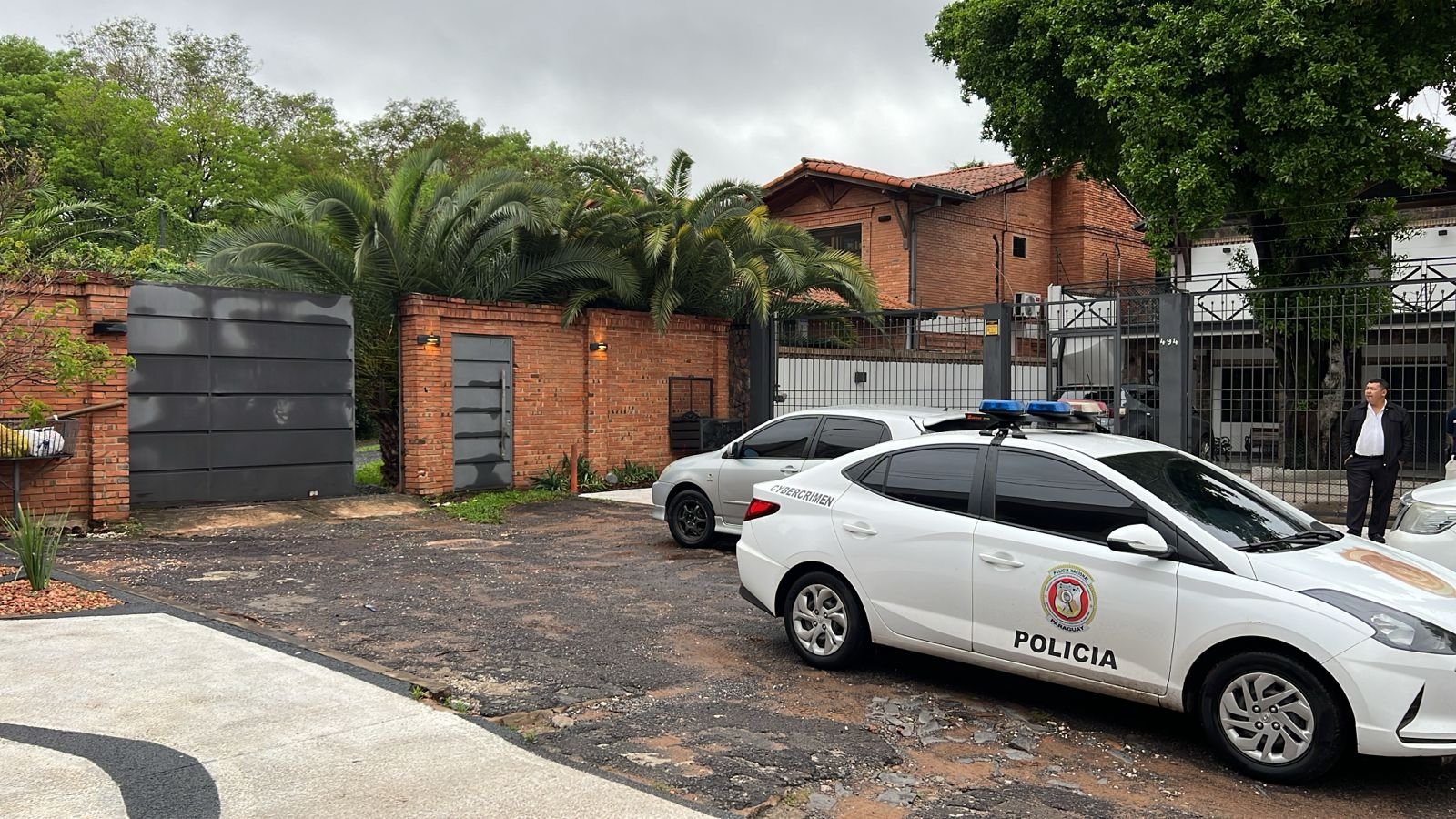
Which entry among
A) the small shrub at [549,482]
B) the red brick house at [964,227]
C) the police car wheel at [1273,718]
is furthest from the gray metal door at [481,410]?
the red brick house at [964,227]

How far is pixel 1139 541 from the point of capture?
495 cm

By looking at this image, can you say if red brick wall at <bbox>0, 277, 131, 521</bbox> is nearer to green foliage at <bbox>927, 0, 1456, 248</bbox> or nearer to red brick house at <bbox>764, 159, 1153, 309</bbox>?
green foliage at <bbox>927, 0, 1456, 248</bbox>

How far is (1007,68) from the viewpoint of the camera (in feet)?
60.8

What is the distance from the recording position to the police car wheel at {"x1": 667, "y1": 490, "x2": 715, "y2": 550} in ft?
35.7

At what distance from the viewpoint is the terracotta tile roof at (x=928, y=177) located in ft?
89.7

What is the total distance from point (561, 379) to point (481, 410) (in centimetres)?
148

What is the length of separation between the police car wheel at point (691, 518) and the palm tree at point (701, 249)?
5424mm

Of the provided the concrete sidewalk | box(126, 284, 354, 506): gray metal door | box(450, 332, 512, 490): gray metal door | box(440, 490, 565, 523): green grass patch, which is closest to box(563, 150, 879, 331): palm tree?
box(450, 332, 512, 490): gray metal door

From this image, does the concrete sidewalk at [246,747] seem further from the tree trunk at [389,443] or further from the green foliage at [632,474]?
the green foliage at [632,474]

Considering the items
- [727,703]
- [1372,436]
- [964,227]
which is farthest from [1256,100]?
[964,227]

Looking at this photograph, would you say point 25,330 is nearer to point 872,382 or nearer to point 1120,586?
point 1120,586

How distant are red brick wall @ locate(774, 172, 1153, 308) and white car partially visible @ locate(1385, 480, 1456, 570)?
67.9 feet

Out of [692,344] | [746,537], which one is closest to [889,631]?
[746,537]

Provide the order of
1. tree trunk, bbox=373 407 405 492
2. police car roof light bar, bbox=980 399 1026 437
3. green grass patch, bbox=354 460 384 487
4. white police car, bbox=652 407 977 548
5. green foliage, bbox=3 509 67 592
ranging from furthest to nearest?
green grass patch, bbox=354 460 384 487, tree trunk, bbox=373 407 405 492, white police car, bbox=652 407 977 548, green foliage, bbox=3 509 67 592, police car roof light bar, bbox=980 399 1026 437
